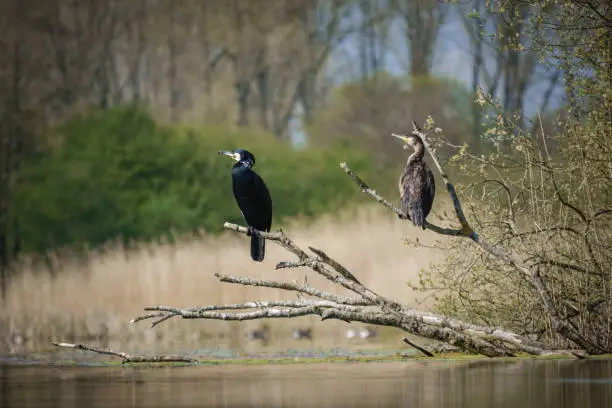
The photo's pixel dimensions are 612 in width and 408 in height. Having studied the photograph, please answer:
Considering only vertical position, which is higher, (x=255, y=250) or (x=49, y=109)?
(x=49, y=109)

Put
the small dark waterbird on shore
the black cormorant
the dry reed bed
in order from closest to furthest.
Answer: the black cormorant, the small dark waterbird on shore, the dry reed bed

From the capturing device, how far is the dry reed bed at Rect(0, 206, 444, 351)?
15.3 metres

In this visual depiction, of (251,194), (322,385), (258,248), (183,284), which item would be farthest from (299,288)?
(183,284)

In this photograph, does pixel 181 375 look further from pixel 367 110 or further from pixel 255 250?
pixel 367 110

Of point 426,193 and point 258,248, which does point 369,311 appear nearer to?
point 426,193

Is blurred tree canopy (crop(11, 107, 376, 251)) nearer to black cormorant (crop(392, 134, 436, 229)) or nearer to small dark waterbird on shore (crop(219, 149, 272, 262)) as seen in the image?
small dark waterbird on shore (crop(219, 149, 272, 262))

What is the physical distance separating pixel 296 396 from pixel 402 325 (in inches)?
89.6

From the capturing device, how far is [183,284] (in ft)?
Result: 54.4

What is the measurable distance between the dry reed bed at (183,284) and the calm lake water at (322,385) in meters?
4.39

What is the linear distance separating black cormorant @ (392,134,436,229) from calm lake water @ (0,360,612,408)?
1121mm

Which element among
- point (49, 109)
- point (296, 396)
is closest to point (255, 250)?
point (296, 396)

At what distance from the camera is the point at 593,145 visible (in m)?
10.7

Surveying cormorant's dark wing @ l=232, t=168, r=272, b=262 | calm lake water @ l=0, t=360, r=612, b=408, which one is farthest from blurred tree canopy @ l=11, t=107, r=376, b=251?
calm lake water @ l=0, t=360, r=612, b=408

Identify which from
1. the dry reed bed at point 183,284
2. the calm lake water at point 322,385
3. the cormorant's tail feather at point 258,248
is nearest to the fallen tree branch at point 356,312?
the calm lake water at point 322,385
